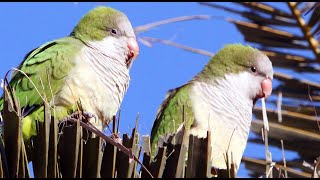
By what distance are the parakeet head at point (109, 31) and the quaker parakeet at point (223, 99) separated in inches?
15.4

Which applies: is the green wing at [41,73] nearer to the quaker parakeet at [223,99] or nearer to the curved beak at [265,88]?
the quaker parakeet at [223,99]

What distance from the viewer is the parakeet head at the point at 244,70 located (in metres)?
4.72

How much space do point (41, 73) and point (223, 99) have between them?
1105 millimetres

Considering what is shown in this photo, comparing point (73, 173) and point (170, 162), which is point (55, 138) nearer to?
point (73, 173)

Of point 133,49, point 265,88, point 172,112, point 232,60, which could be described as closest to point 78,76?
point 133,49

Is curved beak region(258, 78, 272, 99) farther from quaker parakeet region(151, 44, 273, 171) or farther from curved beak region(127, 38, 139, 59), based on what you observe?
curved beak region(127, 38, 139, 59)

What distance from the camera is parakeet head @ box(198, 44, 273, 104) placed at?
472 cm

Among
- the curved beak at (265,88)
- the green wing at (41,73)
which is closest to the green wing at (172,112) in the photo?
the curved beak at (265,88)

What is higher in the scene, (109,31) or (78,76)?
(109,31)

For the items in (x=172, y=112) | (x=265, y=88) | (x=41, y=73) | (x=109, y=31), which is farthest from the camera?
(x=265, y=88)

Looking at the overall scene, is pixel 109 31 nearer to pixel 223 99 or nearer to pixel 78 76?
pixel 78 76

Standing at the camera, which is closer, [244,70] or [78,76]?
[78,76]

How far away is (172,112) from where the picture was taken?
14.5 feet

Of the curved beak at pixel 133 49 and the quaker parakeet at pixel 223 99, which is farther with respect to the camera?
the curved beak at pixel 133 49
